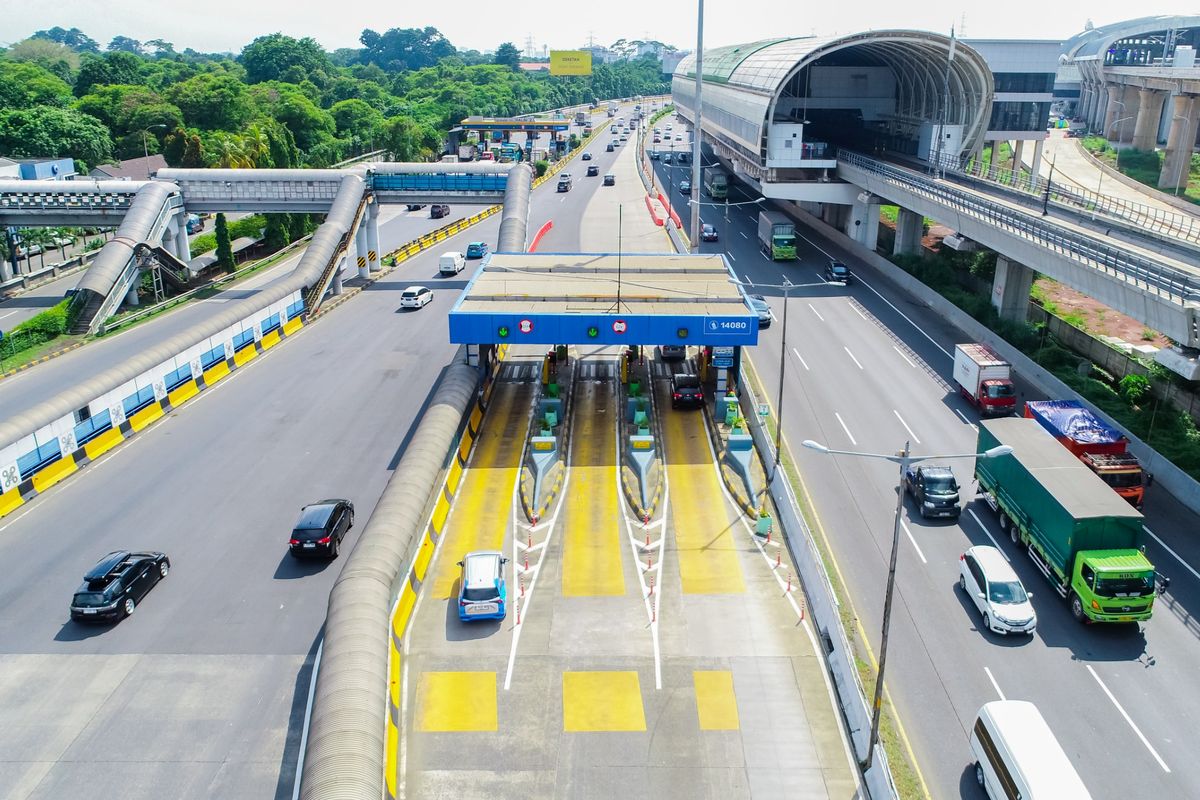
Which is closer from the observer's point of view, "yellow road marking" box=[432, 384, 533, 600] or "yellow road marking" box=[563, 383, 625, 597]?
"yellow road marking" box=[563, 383, 625, 597]

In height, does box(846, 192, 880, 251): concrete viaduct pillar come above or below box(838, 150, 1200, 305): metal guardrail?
below

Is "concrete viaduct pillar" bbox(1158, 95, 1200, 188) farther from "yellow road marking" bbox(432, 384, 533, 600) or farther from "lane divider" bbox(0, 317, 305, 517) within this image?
"lane divider" bbox(0, 317, 305, 517)

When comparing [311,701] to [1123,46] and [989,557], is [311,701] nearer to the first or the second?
[989,557]

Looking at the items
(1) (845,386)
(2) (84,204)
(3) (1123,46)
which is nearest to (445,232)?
(2) (84,204)

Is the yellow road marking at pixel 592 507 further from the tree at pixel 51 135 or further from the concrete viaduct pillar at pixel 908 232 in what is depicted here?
the tree at pixel 51 135

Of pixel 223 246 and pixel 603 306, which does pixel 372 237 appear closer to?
pixel 223 246

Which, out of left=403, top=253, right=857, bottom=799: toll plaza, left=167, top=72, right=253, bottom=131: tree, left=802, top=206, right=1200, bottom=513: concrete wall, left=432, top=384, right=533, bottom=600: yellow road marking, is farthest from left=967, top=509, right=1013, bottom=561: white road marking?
left=167, top=72, right=253, bottom=131: tree
